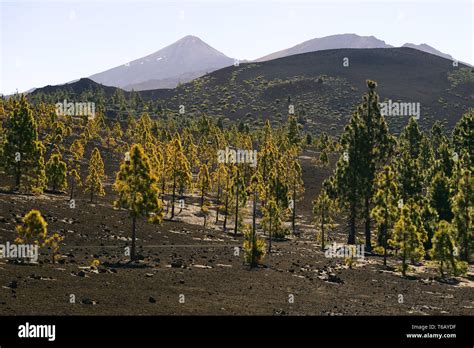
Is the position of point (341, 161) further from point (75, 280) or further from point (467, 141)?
point (75, 280)

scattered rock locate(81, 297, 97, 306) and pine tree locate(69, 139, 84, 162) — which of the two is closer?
scattered rock locate(81, 297, 97, 306)

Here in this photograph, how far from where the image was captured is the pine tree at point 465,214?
180 feet

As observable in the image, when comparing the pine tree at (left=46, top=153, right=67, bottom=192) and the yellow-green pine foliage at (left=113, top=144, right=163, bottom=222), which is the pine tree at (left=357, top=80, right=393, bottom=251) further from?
the pine tree at (left=46, top=153, right=67, bottom=192)

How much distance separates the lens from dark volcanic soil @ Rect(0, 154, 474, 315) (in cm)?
2694

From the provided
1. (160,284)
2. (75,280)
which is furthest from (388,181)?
(75,280)

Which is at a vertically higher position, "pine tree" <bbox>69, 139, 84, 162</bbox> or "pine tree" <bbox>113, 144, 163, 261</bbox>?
"pine tree" <bbox>69, 139, 84, 162</bbox>

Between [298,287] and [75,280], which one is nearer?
[75,280]

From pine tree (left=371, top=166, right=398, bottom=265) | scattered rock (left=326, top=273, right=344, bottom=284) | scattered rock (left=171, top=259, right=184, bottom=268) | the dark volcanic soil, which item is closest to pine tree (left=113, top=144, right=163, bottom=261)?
the dark volcanic soil

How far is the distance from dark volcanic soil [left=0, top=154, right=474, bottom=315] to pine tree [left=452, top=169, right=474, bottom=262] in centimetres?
671

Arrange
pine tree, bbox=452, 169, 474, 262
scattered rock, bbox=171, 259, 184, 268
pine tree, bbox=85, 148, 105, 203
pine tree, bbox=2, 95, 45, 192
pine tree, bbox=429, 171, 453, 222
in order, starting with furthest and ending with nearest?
pine tree, bbox=85, 148, 105, 203 < pine tree, bbox=2, 95, 45, 192 < pine tree, bbox=429, 171, 453, 222 < pine tree, bbox=452, 169, 474, 262 < scattered rock, bbox=171, 259, 184, 268

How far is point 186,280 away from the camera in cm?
3662
